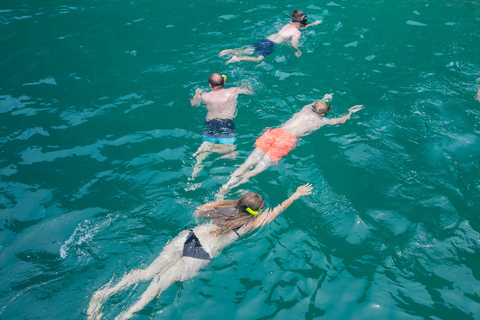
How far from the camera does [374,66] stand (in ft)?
30.7

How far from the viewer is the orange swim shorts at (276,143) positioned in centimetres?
668

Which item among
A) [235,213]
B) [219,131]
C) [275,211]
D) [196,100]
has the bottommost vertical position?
[275,211]

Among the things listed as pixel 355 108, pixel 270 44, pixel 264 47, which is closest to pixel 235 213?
pixel 355 108

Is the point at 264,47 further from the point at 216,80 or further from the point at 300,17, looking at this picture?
the point at 216,80

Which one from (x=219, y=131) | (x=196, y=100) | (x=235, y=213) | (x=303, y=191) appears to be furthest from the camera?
(x=196, y=100)

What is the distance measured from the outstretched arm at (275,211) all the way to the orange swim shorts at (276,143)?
995 millimetres

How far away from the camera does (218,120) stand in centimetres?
726

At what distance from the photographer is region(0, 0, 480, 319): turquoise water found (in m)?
4.91

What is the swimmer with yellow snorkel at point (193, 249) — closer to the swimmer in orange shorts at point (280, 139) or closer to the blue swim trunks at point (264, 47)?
the swimmer in orange shorts at point (280, 139)

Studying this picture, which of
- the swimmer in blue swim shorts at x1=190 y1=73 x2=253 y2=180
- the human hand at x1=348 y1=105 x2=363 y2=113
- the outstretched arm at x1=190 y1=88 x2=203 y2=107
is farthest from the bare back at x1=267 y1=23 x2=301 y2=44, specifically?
the outstretched arm at x1=190 y1=88 x2=203 y2=107

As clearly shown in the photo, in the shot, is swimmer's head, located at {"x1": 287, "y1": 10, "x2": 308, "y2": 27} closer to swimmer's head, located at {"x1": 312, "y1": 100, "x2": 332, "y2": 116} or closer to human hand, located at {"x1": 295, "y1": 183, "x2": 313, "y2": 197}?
swimmer's head, located at {"x1": 312, "y1": 100, "x2": 332, "y2": 116}

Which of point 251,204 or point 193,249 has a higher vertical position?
point 251,204

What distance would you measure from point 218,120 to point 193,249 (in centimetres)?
327

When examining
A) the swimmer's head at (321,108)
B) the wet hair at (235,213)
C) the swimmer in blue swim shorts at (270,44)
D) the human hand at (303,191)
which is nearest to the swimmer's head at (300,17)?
the swimmer in blue swim shorts at (270,44)
